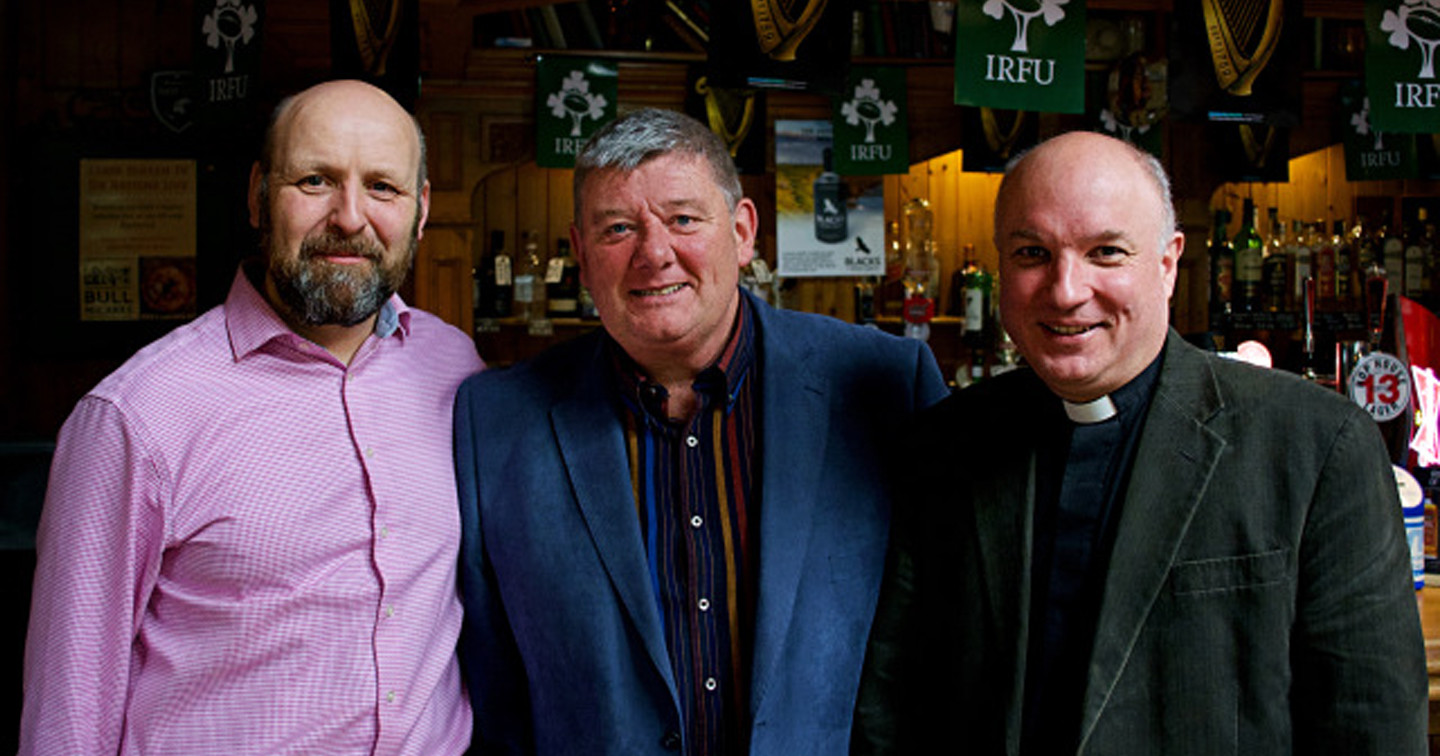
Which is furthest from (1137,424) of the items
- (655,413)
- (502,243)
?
(502,243)

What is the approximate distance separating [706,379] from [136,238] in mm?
4013

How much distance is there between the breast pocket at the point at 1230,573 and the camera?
4.59 feet

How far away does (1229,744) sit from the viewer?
141 centimetres

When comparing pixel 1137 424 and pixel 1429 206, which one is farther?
pixel 1429 206

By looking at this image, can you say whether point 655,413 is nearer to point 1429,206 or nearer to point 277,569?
point 277,569

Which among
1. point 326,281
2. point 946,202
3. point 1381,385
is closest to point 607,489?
point 326,281

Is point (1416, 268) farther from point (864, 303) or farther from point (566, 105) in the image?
point (566, 105)

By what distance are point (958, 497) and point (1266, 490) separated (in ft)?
1.35

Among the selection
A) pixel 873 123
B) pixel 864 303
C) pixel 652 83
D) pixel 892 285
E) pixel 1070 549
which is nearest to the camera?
pixel 1070 549

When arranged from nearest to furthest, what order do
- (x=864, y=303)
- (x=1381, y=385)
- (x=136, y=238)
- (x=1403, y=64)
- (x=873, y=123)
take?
(x=1381, y=385), (x=1403, y=64), (x=136, y=238), (x=873, y=123), (x=864, y=303)

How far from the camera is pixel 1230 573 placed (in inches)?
55.9

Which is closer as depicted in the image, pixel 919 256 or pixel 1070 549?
pixel 1070 549

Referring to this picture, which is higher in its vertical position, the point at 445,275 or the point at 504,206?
the point at 504,206

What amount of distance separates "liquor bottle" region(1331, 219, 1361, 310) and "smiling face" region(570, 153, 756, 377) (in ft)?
17.0
